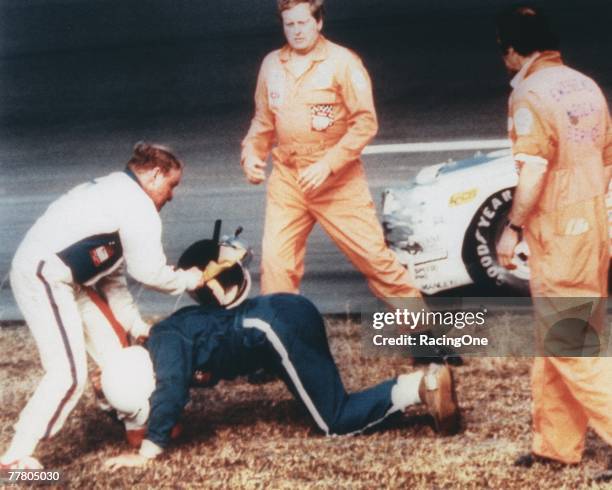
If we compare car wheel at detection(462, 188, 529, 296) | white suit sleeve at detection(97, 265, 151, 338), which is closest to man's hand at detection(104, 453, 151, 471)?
white suit sleeve at detection(97, 265, 151, 338)

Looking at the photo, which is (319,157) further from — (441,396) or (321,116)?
(441,396)

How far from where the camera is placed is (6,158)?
20.9 feet

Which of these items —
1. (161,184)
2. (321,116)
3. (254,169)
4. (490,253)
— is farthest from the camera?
(490,253)

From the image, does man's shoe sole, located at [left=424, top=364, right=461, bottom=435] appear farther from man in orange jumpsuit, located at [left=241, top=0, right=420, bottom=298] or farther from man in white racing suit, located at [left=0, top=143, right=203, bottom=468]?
man in white racing suit, located at [left=0, top=143, right=203, bottom=468]

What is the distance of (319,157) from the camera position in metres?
5.87

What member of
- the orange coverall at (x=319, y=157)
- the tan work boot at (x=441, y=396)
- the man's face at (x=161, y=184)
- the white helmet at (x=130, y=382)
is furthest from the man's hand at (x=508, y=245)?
the white helmet at (x=130, y=382)

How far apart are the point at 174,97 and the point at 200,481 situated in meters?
1.73

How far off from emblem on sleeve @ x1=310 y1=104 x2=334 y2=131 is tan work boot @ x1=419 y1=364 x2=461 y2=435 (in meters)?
0.96

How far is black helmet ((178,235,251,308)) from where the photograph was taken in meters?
5.51

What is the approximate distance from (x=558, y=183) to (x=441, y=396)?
2.94ft

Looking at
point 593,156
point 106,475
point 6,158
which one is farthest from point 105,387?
point 593,156

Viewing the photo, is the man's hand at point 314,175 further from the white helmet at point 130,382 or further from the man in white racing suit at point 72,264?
the white helmet at point 130,382

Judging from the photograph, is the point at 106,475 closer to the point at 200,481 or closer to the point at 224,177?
the point at 200,481

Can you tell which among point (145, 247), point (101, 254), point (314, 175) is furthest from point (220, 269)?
point (314, 175)
